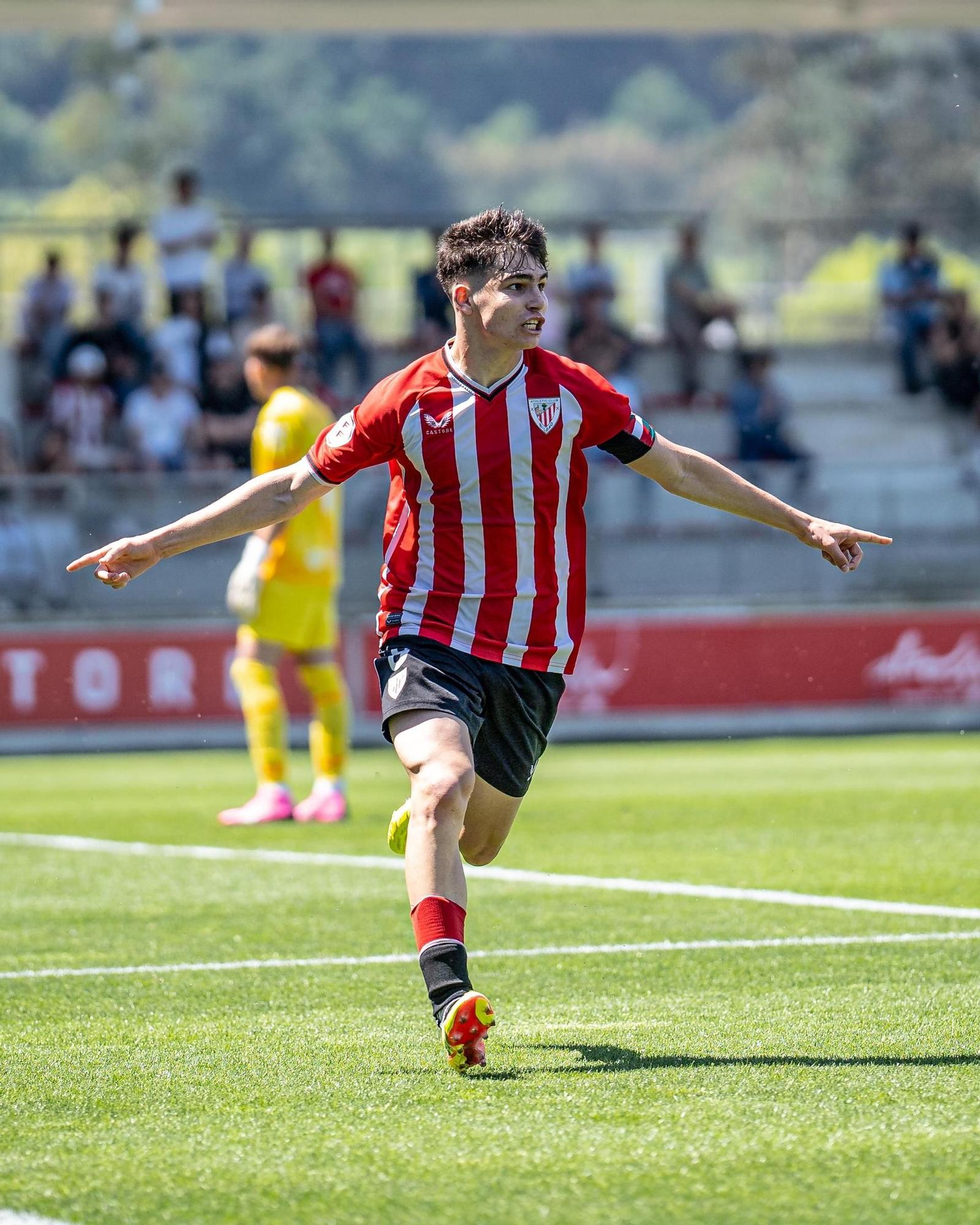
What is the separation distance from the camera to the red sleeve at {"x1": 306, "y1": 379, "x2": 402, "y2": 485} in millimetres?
5324

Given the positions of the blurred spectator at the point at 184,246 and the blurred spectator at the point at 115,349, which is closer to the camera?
the blurred spectator at the point at 115,349

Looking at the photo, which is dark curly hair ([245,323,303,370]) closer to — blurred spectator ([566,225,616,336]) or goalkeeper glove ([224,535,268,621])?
goalkeeper glove ([224,535,268,621])

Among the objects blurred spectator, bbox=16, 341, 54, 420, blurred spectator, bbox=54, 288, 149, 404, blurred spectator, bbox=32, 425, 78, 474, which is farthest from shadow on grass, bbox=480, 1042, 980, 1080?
blurred spectator, bbox=16, 341, 54, 420

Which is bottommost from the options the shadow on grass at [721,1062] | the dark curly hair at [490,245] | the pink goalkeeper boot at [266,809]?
the pink goalkeeper boot at [266,809]

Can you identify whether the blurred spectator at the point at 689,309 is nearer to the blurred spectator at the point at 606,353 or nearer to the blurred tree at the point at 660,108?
the blurred spectator at the point at 606,353

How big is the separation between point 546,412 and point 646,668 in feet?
38.8

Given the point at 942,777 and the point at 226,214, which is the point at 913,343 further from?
the point at 942,777

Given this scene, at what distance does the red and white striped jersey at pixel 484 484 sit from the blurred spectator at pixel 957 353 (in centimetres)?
1823

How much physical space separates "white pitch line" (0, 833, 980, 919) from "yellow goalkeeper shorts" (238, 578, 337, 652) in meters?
1.24

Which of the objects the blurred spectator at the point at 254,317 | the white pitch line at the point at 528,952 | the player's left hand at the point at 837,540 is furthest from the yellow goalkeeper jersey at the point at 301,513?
the blurred spectator at the point at 254,317

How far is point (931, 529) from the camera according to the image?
1816cm

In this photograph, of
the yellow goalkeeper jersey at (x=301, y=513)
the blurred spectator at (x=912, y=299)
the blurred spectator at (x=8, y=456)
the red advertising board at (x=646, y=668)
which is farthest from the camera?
the blurred spectator at (x=912, y=299)

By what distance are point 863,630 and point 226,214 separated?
10775mm

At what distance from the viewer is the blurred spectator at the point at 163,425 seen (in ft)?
63.0
